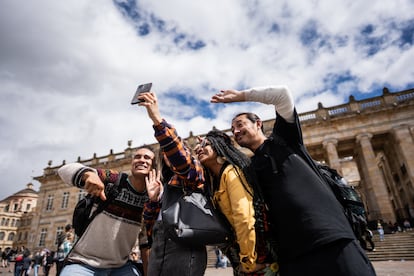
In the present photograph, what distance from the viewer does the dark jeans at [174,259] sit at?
1.60 meters

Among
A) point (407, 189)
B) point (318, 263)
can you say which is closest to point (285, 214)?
point (318, 263)

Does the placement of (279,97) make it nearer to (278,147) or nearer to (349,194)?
(278,147)

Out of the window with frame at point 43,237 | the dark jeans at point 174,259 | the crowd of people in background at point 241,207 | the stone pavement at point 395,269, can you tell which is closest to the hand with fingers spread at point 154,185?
the crowd of people in background at point 241,207

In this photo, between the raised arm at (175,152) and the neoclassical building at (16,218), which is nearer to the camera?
the raised arm at (175,152)

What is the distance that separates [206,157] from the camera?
210 cm

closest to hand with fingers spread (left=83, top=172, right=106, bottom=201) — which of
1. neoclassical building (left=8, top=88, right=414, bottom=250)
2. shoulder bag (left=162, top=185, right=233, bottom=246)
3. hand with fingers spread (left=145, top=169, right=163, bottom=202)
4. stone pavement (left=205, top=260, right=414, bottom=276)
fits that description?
hand with fingers spread (left=145, top=169, right=163, bottom=202)

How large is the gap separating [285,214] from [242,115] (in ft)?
3.15

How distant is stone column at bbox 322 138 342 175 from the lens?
18.8 metres

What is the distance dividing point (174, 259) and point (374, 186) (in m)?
20.4

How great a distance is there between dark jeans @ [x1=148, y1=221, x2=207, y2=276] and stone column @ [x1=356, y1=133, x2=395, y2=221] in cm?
1957

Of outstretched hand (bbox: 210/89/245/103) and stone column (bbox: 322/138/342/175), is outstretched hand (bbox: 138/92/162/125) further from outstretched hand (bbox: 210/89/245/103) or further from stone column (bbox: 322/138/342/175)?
stone column (bbox: 322/138/342/175)

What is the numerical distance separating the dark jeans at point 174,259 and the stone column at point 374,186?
19.6 metres

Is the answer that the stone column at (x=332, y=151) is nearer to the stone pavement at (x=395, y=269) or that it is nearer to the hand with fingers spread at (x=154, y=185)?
the stone pavement at (x=395, y=269)

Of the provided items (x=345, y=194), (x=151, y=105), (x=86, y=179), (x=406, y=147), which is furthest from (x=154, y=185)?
(x=406, y=147)
